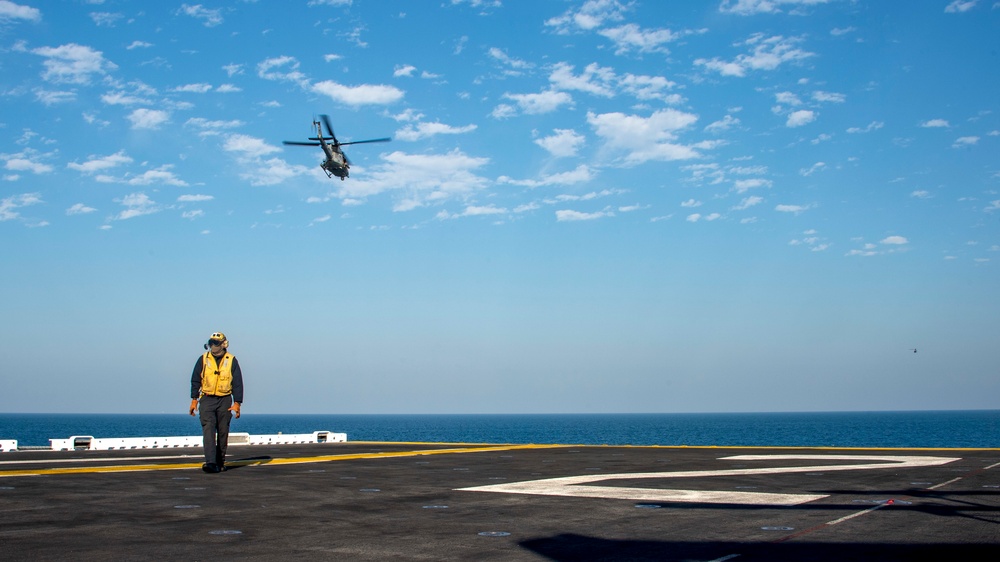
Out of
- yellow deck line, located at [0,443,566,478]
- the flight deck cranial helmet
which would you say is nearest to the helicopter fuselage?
yellow deck line, located at [0,443,566,478]

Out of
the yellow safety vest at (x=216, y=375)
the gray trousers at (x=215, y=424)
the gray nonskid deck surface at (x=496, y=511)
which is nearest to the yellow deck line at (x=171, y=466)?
the gray nonskid deck surface at (x=496, y=511)

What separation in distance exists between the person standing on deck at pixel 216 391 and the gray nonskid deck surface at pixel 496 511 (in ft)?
2.48

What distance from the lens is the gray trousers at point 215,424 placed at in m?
15.6

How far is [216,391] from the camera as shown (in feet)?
52.5

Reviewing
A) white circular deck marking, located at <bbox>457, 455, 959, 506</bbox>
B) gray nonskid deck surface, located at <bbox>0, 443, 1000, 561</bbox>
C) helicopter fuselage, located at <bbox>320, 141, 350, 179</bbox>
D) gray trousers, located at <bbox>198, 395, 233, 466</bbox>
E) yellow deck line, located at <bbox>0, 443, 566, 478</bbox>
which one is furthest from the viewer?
helicopter fuselage, located at <bbox>320, 141, 350, 179</bbox>

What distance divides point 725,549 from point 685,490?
5068mm

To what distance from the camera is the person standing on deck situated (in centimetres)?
1573

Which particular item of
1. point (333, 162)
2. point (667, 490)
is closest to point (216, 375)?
point (667, 490)

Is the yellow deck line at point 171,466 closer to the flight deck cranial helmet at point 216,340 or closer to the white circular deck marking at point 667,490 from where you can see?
the flight deck cranial helmet at point 216,340

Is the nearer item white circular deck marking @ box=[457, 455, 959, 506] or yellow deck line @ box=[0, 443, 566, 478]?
white circular deck marking @ box=[457, 455, 959, 506]

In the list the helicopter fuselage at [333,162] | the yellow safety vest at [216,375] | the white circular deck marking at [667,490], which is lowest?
the white circular deck marking at [667,490]

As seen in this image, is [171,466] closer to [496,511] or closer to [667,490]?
[496,511]

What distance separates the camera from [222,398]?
16.1 meters

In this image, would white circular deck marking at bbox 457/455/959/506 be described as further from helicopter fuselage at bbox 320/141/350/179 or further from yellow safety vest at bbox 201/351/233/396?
helicopter fuselage at bbox 320/141/350/179
